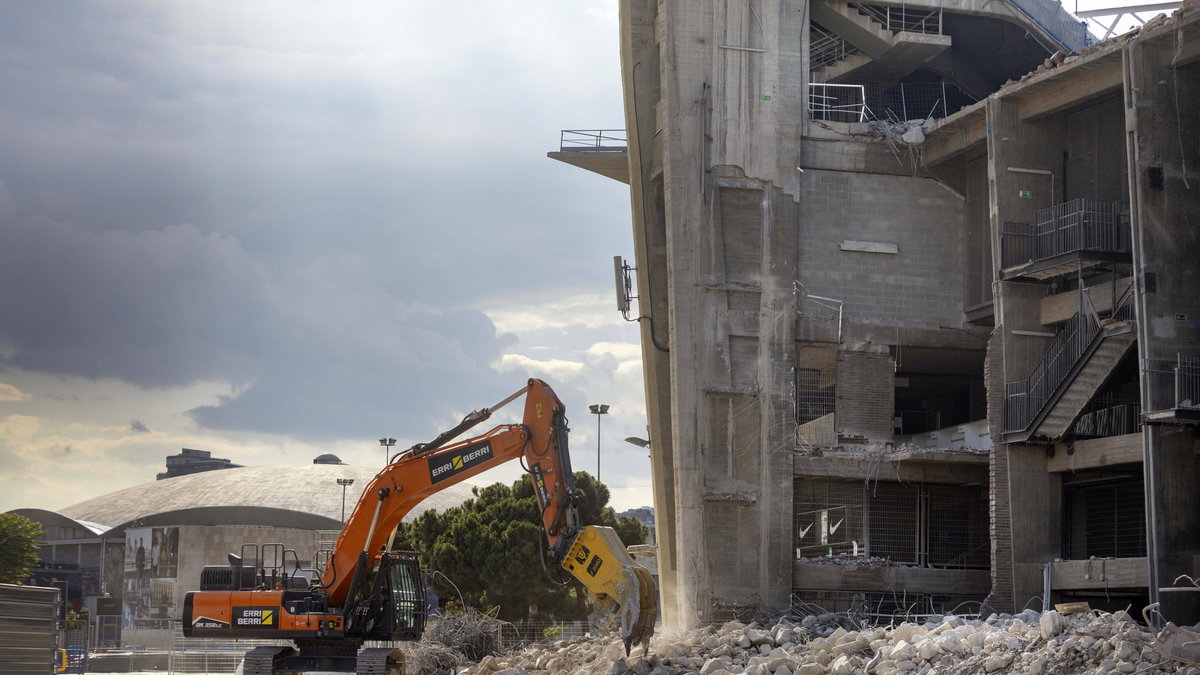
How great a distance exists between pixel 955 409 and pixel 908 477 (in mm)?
8055

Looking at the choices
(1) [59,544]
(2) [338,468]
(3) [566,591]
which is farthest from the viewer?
(2) [338,468]

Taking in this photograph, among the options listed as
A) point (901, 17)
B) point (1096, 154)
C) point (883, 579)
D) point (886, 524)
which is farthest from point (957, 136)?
point (883, 579)

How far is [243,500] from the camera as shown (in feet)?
Result: 335

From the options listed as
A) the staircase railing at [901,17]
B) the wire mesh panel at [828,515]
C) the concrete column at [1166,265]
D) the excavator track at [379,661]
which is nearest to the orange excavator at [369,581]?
the excavator track at [379,661]

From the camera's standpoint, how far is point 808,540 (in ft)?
123

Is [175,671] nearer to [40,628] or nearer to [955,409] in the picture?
[955,409]

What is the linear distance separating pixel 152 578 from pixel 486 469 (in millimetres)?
58829

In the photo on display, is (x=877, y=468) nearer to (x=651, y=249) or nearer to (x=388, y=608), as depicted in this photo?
(x=651, y=249)

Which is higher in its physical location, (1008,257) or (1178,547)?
(1008,257)

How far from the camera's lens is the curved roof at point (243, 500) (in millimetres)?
95062

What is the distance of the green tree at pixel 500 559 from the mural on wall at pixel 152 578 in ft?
87.3

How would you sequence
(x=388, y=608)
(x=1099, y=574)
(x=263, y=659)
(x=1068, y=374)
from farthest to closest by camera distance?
(x=1068, y=374)
(x=1099, y=574)
(x=388, y=608)
(x=263, y=659)

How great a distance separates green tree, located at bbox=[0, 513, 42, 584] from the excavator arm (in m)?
46.9

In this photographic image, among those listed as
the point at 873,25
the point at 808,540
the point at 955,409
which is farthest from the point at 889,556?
the point at 873,25
